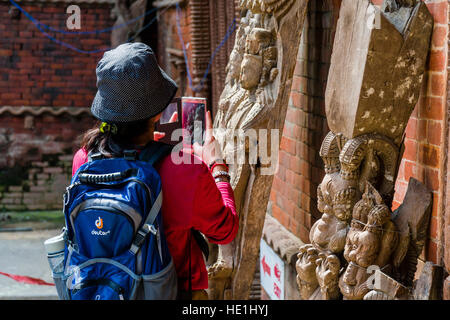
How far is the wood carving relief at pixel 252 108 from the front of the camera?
3.69 m

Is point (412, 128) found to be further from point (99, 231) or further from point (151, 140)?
point (99, 231)

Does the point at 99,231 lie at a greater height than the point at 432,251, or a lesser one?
greater

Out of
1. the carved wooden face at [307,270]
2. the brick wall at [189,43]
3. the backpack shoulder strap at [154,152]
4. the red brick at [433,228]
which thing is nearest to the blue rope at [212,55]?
the brick wall at [189,43]

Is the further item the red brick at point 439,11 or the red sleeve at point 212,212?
the red brick at point 439,11

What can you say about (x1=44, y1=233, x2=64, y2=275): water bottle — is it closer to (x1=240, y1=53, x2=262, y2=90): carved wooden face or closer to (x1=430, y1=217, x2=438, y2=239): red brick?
(x1=430, y1=217, x2=438, y2=239): red brick

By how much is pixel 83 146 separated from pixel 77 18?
27.7 feet

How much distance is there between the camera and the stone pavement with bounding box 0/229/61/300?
7.24 m

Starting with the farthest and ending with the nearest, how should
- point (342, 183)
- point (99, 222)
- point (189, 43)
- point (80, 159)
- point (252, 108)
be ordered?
1. point (189, 43)
2. point (252, 108)
3. point (342, 183)
4. point (80, 159)
5. point (99, 222)

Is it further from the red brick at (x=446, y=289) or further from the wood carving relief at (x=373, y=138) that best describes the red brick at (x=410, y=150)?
the red brick at (x=446, y=289)

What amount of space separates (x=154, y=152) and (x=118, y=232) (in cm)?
29

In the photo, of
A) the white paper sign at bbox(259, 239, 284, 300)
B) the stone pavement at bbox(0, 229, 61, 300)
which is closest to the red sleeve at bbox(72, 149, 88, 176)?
the white paper sign at bbox(259, 239, 284, 300)

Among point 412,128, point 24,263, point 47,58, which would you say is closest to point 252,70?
point 412,128

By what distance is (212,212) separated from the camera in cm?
241

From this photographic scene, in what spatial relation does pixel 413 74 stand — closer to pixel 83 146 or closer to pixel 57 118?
pixel 83 146
